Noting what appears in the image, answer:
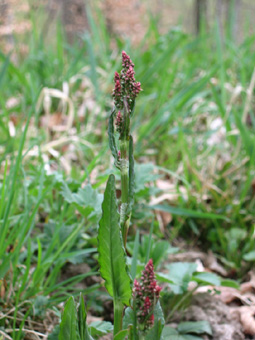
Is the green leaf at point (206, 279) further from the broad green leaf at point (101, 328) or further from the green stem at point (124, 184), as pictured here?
the green stem at point (124, 184)

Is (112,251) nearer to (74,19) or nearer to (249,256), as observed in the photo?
(249,256)

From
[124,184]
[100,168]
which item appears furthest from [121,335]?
[100,168]

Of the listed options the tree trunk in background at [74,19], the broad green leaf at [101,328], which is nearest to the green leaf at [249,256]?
the broad green leaf at [101,328]

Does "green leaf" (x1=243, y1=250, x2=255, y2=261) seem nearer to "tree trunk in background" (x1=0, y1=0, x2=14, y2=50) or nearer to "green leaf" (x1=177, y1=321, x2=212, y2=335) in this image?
"green leaf" (x1=177, y1=321, x2=212, y2=335)

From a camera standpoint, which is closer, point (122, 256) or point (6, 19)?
point (122, 256)

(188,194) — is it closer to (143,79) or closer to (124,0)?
(143,79)

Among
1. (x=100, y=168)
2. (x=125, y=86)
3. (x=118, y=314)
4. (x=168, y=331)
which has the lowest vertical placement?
(x=168, y=331)

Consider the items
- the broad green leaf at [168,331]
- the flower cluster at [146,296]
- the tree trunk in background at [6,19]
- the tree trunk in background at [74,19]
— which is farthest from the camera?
the tree trunk in background at [74,19]
